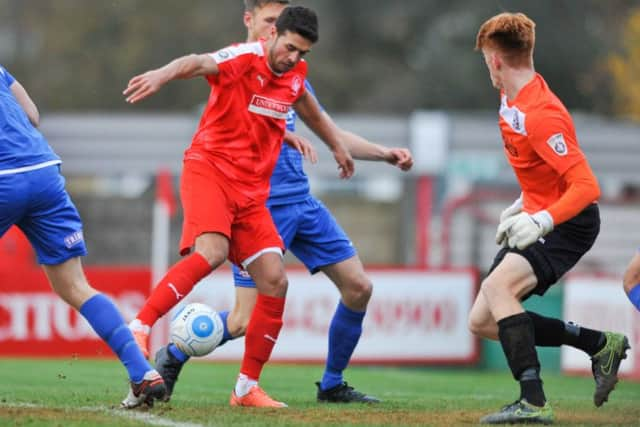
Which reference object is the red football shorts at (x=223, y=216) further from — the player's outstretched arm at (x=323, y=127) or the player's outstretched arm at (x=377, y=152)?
the player's outstretched arm at (x=377, y=152)

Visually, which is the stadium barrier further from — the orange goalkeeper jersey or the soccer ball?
the orange goalkeeper jersey

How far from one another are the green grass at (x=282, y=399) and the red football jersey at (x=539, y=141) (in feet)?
4.18

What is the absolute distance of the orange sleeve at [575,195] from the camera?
6.60 m

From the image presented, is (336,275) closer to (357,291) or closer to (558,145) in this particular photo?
(357,291)

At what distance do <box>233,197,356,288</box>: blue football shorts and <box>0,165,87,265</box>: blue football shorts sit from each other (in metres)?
1.65

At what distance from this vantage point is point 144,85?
6570 mm

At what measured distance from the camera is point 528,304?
14773 mm

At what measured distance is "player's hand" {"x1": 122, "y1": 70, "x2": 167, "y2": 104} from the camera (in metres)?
6.47

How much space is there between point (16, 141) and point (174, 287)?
122cm

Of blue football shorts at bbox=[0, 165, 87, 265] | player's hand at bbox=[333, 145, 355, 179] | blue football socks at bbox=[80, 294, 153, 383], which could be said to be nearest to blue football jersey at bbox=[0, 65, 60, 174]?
blue football shorts at bbox=[0, 165, 87, 265]

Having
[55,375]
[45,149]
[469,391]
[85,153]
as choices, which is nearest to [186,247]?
[45,149]

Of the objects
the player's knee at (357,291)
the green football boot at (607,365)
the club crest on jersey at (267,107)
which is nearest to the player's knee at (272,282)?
the player's knee at (357,291)

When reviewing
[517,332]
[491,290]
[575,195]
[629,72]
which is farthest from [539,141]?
[629,72]

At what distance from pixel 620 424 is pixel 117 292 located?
897cm
